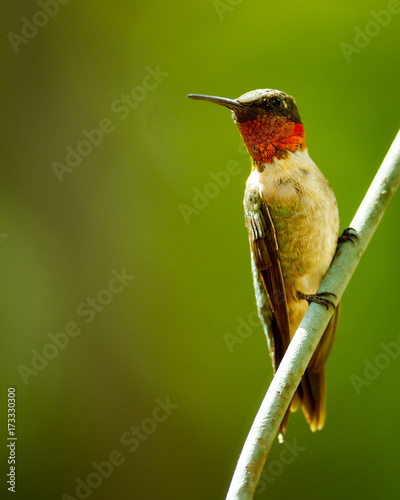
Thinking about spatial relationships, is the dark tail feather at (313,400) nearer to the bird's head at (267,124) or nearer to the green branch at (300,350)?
the green branch at (300,350)

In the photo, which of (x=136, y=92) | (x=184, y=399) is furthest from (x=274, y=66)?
(x=184, y=399)

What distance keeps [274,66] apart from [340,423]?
254cm

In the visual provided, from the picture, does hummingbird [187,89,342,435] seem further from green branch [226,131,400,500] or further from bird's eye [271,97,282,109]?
green branch [226,131,400,500]

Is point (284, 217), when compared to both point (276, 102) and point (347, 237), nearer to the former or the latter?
point (347, 237)

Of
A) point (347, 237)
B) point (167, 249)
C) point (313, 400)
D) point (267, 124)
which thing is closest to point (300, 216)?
point (347, 237)

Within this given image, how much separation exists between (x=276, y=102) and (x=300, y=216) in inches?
21.2

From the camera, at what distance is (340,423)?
13.1ft

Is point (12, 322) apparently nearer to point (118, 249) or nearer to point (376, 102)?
point (118, 249)

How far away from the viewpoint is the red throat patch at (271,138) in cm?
279

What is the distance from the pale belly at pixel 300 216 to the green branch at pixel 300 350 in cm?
37

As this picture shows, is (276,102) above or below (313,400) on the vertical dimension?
above

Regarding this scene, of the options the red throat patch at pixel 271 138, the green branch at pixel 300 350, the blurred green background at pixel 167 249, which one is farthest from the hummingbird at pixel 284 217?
the blurred green background at pixel 167 249

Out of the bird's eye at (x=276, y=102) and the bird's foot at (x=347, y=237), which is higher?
the bird's eye at (x=276, y=102)

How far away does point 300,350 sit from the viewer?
1.69m
